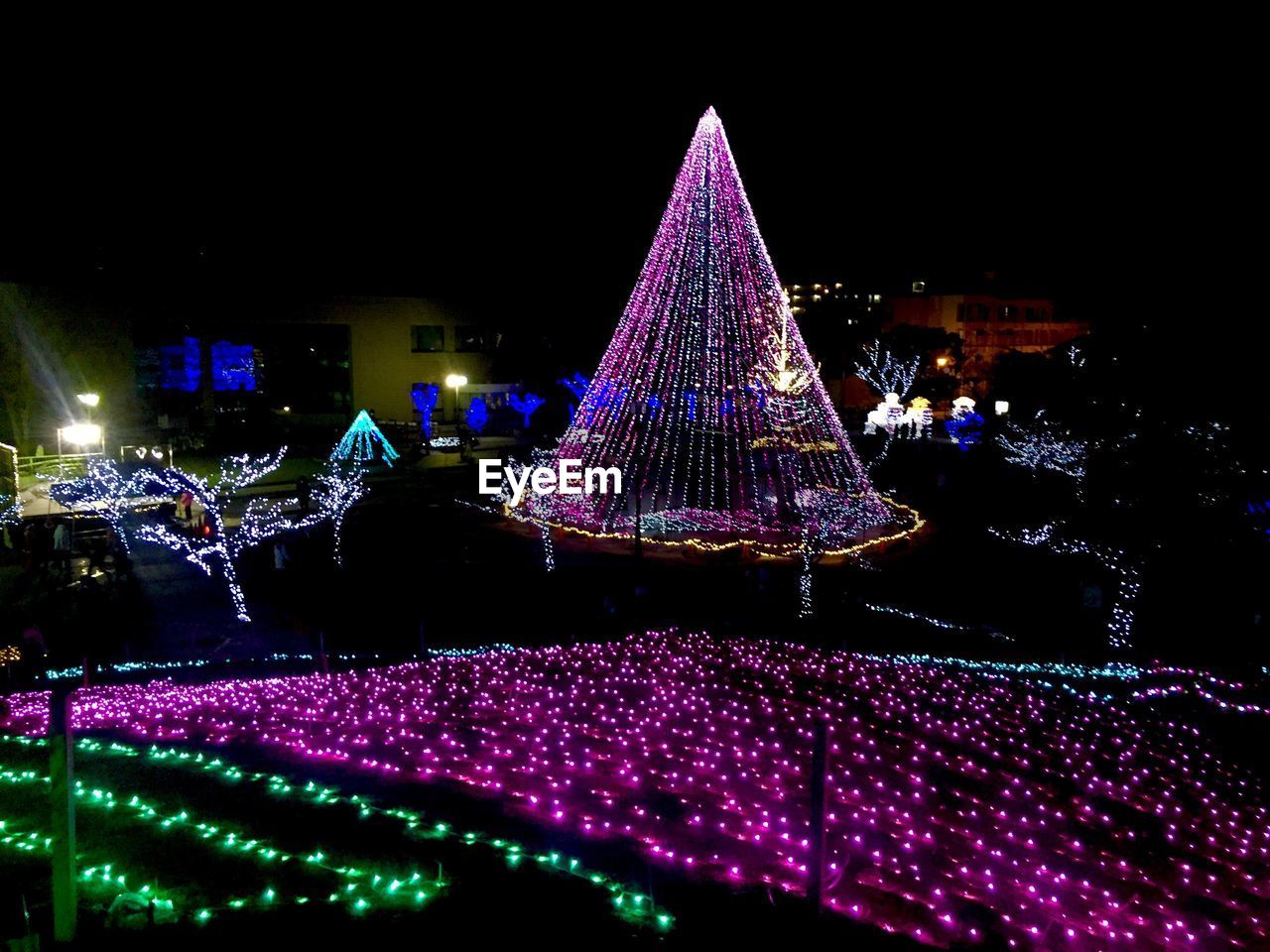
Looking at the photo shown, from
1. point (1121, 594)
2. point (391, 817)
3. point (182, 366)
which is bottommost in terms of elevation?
point (1121, 594)

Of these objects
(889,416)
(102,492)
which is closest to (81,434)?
(102,492)

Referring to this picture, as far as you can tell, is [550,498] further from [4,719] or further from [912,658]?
[4,719]

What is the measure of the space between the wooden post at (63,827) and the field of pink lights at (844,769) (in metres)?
2.17

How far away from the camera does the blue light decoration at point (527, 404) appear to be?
3738cm

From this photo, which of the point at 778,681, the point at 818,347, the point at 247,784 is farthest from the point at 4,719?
the point at 818,347

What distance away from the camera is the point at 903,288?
62.2m

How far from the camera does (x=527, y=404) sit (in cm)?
3738

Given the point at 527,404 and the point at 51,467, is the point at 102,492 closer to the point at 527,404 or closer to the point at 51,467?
the point at 51,467

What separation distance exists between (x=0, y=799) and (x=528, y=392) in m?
35.2

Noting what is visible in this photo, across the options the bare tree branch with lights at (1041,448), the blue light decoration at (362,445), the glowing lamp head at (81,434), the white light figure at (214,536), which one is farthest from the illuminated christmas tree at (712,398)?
the glowing lamp head at (81,434)

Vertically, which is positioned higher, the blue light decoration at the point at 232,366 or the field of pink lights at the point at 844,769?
the blue light decoration at the point at 232,366

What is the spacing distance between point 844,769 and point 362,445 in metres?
24.7

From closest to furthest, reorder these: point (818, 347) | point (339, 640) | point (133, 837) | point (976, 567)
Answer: point (133, 837) → point (339, 640) → point (976, 567) → point (818, 347)

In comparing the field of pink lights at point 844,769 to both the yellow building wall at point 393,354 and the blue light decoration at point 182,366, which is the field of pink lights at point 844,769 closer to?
the blue light decoration at point 182,366
